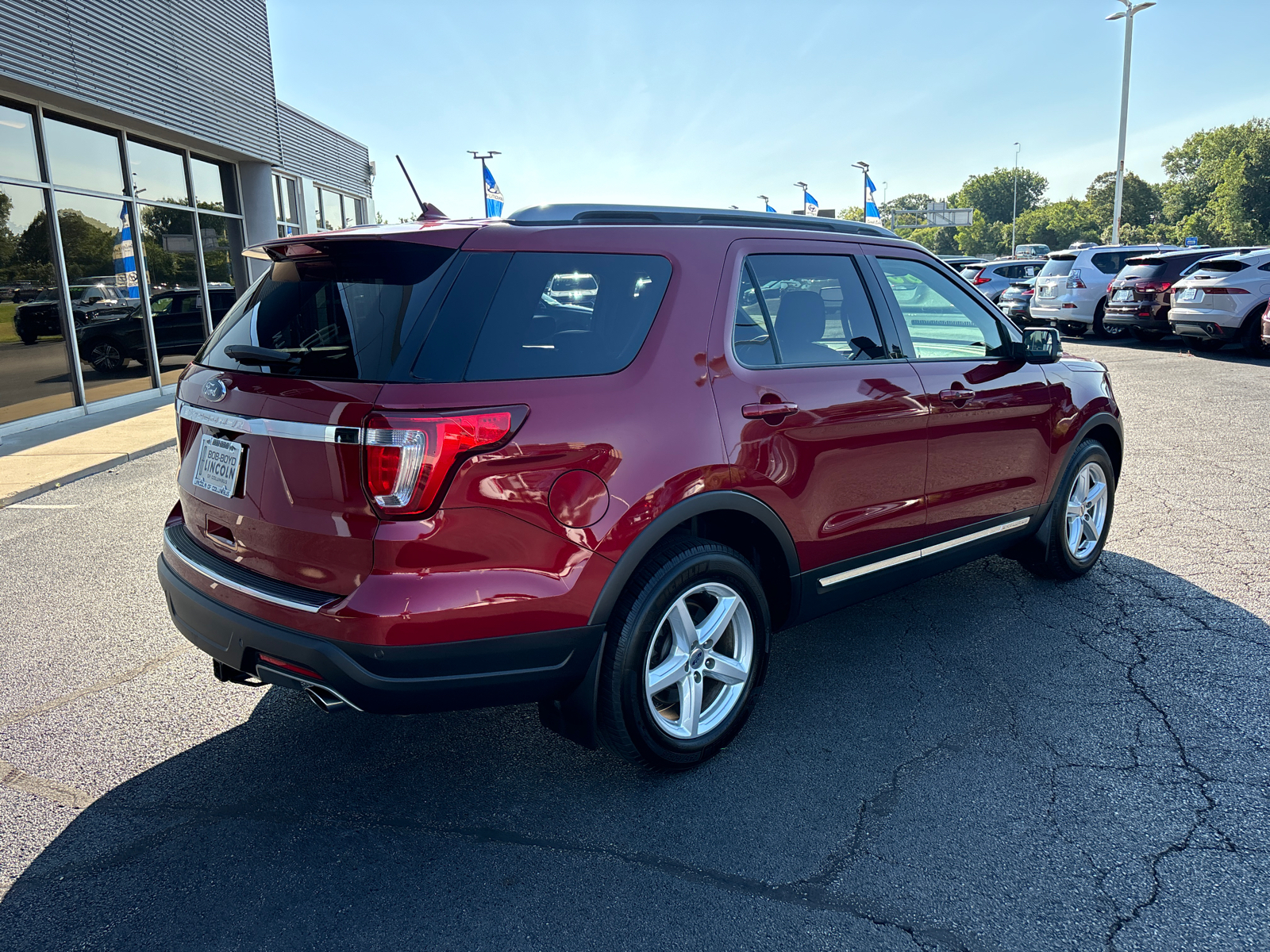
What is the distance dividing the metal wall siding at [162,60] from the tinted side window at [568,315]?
9.92 metres

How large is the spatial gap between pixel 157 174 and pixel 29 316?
14.3ft

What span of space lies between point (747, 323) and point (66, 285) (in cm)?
1125

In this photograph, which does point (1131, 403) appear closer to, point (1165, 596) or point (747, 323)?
point (1165, 596)

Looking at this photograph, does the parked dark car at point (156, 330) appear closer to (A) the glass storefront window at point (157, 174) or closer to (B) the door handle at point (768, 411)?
(A) the glass storefront window at point (157, 174)

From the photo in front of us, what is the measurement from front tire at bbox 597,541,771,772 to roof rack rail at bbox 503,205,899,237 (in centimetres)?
111

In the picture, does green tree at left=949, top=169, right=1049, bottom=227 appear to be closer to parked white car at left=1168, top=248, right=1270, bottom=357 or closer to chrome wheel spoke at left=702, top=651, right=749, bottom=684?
parked white car at left=1168, top=248, right=1270, bottom=357

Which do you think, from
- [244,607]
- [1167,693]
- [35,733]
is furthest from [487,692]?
[1167,693]

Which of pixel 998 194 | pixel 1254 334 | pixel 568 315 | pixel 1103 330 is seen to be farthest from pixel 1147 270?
pixel 998 194

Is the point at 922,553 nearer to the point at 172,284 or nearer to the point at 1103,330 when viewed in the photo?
the point at 172,284

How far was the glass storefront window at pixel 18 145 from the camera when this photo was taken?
1030 cm

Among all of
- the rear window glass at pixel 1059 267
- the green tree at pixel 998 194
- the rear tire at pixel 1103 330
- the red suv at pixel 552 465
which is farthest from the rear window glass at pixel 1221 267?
the green tree at pixel 998 194

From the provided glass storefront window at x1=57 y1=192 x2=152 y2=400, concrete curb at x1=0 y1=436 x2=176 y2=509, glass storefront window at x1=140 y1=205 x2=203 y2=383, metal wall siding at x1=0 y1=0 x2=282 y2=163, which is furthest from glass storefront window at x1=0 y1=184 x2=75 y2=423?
glass storefront window at x1=140 y1=205 x2=203 y2=383

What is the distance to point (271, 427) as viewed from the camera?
256 centimetres

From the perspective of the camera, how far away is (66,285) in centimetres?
1128
